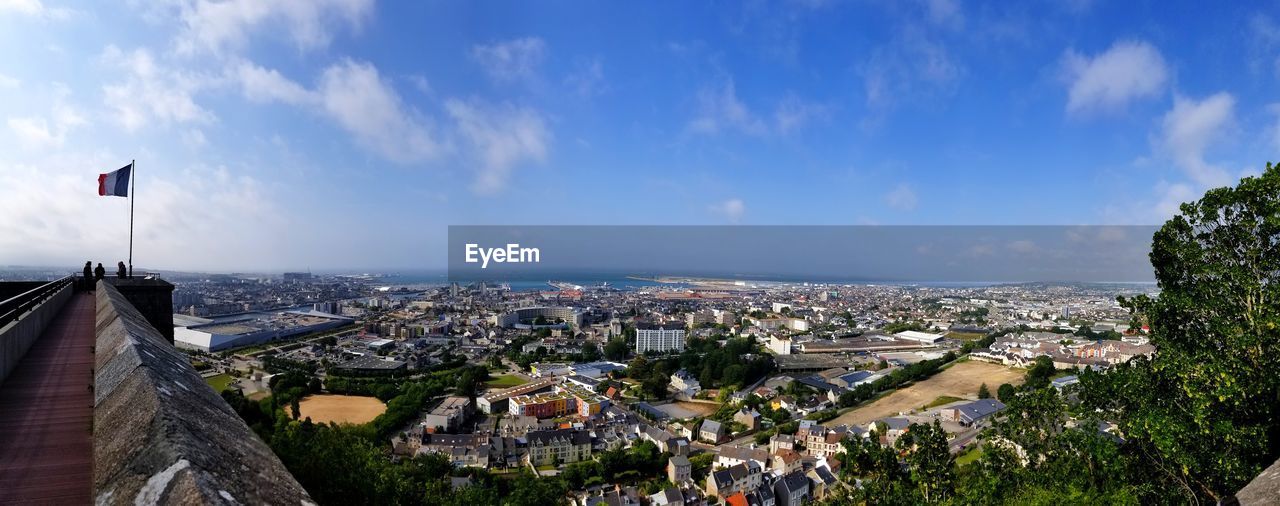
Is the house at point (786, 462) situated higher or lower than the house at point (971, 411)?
lower

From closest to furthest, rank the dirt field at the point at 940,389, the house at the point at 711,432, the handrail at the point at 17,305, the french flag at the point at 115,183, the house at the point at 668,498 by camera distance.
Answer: the handrail at the point at 17,305, the french flag at the point at 115,183, the house at the point at 668,498, the house at the point at 711,432, the dirt field at the point at 940,389

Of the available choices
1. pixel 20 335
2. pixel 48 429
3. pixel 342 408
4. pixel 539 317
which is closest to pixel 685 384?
pixel 342 408

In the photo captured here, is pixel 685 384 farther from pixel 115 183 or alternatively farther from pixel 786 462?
pixel 115 183

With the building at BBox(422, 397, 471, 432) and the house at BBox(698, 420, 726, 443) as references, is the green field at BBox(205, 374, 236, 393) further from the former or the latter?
the house at BBox(698, 420, 726, 443)

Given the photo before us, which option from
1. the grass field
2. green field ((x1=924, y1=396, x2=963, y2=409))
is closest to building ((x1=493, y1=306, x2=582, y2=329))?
the grass field

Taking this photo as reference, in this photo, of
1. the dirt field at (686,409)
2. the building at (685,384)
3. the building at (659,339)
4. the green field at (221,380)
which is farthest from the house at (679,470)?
the building at (659,339)

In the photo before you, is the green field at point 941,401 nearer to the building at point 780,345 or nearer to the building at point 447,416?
the building at point 780,345

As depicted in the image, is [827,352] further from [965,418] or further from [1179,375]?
[1179,375]
